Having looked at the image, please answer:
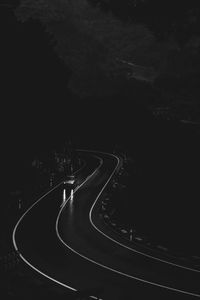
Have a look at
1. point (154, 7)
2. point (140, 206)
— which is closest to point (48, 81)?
point (140, 206)

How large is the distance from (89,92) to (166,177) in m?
88.2

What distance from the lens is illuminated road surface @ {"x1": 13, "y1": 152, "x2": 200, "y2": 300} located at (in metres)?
20.2

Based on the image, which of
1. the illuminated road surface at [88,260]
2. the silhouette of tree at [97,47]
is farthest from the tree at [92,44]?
the illuminated road surface at [88,260]

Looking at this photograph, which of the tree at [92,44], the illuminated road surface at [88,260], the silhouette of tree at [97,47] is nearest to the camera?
the illuminated road surface at [88,260]

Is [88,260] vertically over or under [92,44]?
over

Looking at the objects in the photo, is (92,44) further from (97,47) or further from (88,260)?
(88,260)

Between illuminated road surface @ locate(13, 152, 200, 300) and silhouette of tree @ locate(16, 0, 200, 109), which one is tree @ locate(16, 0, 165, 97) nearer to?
silhouette of tree @ locate(16, 0, 200, 109)

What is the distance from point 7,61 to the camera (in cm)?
4612

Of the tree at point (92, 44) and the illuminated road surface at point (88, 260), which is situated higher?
the illuminated road surface at point (88, 260)

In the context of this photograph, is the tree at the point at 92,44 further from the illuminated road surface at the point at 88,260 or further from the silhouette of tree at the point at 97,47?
the illuminated road surface at the point at 88,260

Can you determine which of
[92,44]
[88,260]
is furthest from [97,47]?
[88,260]

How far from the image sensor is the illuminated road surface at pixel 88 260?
2025 cm

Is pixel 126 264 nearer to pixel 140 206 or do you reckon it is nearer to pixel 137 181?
pixel 140 206

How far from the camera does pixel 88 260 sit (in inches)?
969
